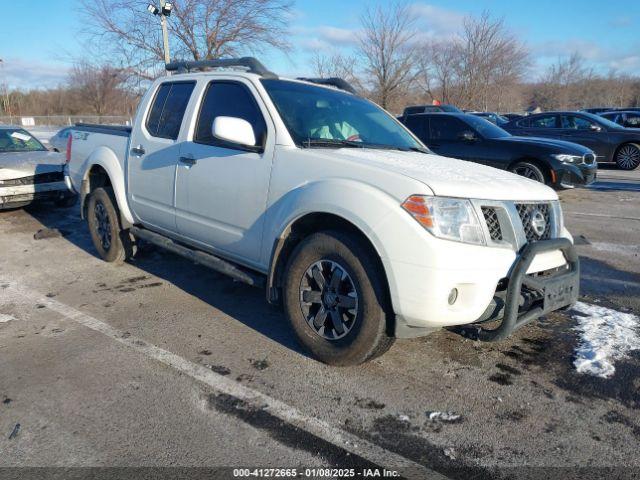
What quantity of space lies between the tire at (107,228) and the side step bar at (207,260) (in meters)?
0.30

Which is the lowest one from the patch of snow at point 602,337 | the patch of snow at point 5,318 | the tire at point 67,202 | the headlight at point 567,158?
the patch of snow at point 5,318

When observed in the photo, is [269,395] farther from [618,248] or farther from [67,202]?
[67,202]

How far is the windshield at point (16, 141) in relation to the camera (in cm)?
904

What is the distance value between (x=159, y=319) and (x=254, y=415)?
65.7 inches

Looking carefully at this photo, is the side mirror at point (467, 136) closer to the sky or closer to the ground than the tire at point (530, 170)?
closer to the sky

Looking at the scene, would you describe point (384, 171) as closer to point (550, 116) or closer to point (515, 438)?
point (515, 438)

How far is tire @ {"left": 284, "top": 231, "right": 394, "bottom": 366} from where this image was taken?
299 cm

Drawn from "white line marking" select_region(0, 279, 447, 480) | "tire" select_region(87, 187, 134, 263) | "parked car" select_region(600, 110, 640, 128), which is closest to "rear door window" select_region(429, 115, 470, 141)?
"tire" select_region(87, 187, 134, 263)

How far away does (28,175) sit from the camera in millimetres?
8094

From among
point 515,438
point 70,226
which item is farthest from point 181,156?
point 70,226

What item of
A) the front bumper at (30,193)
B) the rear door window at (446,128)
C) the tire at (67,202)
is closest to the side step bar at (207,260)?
the front bumper at (30,193)

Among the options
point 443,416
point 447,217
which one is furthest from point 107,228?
point 443,416

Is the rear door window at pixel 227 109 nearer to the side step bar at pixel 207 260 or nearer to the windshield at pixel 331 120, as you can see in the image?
the windshield at pixel 331 120

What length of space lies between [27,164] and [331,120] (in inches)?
254
